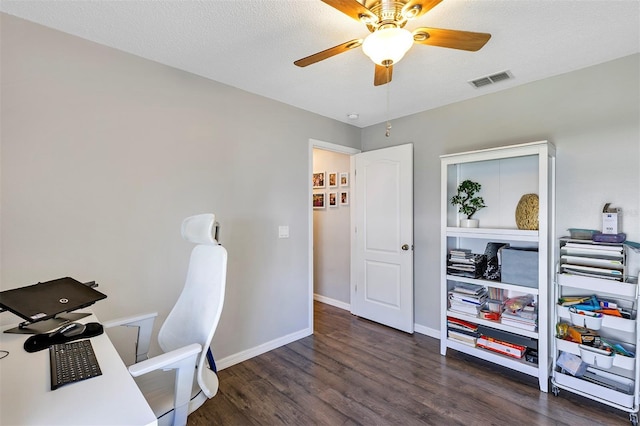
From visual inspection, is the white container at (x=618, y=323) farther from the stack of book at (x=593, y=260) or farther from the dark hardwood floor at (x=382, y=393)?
the dark hardwood floor at (x=382, y=393)

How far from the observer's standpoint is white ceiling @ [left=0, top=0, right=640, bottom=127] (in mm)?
1643

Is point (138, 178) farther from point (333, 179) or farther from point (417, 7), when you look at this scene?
point (333, 179)

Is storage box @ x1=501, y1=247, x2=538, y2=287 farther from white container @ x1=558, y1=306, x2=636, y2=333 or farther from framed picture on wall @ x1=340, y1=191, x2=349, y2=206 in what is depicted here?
framed picture on wall @ x1=340, y1=191, x2=349, y2=206

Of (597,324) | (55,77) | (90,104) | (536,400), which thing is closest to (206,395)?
(90,104)

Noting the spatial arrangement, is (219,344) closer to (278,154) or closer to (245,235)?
(245,235)

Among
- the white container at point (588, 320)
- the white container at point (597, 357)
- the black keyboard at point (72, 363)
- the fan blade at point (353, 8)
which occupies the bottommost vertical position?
the white container at point (597, 357)

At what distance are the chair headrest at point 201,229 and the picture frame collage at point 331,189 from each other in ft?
8.66

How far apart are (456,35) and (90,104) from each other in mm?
2216

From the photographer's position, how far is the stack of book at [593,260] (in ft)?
6.54

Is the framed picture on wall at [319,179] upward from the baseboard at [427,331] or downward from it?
upward

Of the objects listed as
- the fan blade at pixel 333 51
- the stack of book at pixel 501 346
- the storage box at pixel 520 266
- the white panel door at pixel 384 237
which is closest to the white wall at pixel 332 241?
the white panel door at pixel 384 237

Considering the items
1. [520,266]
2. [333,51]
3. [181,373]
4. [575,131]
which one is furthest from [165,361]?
[575,131]

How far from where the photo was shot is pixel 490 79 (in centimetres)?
251

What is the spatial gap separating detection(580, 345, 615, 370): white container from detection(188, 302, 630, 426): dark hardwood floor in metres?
0.31
